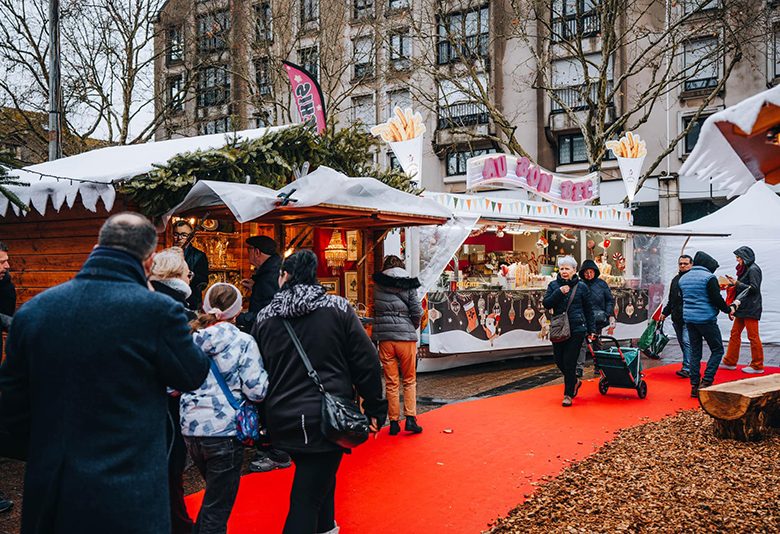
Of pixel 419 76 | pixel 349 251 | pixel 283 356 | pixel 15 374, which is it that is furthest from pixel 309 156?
pixel 419 76

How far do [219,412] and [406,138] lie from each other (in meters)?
8.47

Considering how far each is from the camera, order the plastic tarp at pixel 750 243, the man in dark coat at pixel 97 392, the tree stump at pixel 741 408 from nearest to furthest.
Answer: the man in dark coat at pixel 97 392
the tree stump at pixel 741 408
the plastic tarp at pixel 750 243

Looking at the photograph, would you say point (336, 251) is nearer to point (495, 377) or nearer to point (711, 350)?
point (495, 377)

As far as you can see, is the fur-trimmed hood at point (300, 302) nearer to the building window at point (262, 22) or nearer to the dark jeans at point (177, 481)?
the dark jeans at point (177, 481)

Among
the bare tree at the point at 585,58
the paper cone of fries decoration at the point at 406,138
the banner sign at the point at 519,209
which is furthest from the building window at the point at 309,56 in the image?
the banner sign at the point at 519,209

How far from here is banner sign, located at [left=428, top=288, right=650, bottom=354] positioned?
A: 983cm

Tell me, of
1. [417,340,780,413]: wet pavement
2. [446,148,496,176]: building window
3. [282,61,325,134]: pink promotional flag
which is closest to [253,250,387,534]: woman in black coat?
[417,340,780,413]: wet pavement

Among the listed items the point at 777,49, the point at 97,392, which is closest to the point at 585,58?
the point at 777,49

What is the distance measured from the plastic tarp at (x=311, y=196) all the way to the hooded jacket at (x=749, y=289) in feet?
17.9

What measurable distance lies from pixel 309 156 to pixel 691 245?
31.9 feet

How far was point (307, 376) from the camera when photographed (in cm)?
321

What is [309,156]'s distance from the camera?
747cm

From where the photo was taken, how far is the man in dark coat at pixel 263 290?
17.7 feet

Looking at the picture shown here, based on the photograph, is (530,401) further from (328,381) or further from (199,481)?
(328,381)
